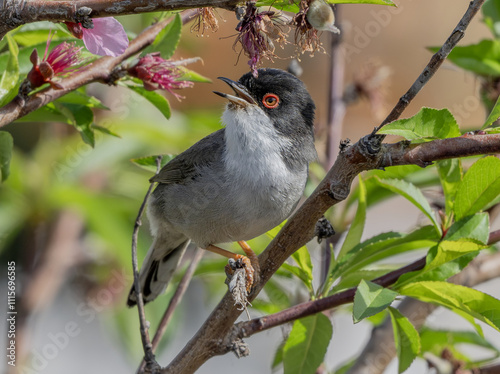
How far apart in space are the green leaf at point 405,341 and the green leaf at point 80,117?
1.46 m

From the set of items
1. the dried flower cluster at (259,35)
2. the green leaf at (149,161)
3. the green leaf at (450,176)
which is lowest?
the green leaf at (149,161)

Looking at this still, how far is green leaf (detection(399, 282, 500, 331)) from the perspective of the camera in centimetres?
230

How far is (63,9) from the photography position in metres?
1.88

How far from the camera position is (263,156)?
331 cm

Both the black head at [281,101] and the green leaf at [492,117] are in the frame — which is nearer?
the green leaf at [492,117]

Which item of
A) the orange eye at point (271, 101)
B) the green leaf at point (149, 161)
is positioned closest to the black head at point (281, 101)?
the orange eye at point (271, 101)

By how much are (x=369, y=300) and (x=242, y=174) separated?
1.30 m

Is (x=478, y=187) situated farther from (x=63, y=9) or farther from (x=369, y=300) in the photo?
(x=63, y=9)

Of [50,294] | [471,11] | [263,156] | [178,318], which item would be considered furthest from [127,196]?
[471,11]

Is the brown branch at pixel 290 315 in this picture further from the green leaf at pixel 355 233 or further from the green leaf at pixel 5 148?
the green leaf at pixel 5 148

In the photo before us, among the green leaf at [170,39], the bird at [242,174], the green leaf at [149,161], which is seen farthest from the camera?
the bird at [242,174]

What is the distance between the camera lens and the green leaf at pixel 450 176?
9.09ft

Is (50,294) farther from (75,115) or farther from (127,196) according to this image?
(75,115)

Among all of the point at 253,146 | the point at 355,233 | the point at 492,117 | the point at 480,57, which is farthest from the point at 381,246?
the point at 480,57
